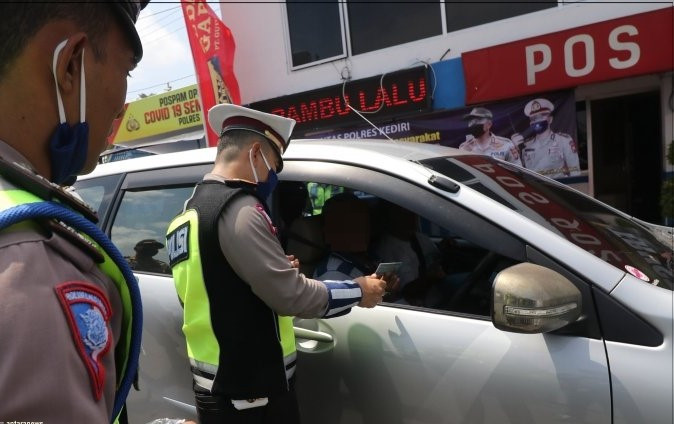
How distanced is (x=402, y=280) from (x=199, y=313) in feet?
2.82

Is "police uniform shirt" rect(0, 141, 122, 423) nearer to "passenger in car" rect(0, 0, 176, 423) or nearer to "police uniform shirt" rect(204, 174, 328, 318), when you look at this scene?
"passenger in car" rect(0, 0, 176, 423)

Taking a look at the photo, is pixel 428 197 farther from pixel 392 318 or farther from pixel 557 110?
pixel 557 110

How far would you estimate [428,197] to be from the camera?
176cm

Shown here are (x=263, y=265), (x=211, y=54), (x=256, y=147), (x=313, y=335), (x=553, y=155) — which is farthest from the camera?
(x=211, y=54)

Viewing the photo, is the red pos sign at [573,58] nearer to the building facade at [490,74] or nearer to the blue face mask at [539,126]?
the building facade at [490,74]

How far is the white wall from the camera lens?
6.32 m

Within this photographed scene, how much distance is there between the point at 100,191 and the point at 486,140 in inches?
212

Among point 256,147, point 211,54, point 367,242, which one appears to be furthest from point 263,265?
point 211,54

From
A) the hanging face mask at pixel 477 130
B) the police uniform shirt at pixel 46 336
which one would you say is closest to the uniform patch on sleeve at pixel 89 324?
the police uniform shirt at pixel 46 336

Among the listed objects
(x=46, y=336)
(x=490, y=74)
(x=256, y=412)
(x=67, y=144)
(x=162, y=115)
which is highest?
(x=162, y=115)

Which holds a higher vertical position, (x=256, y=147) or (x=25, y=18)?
(x=25, y=18)

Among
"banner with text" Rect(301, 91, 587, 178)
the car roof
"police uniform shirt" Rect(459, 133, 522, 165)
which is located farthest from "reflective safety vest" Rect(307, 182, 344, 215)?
"police uniform shirt" Rect(459, 133, 522, 165)

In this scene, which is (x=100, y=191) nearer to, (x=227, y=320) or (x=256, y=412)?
(x=227, y=320)

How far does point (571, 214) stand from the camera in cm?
190
